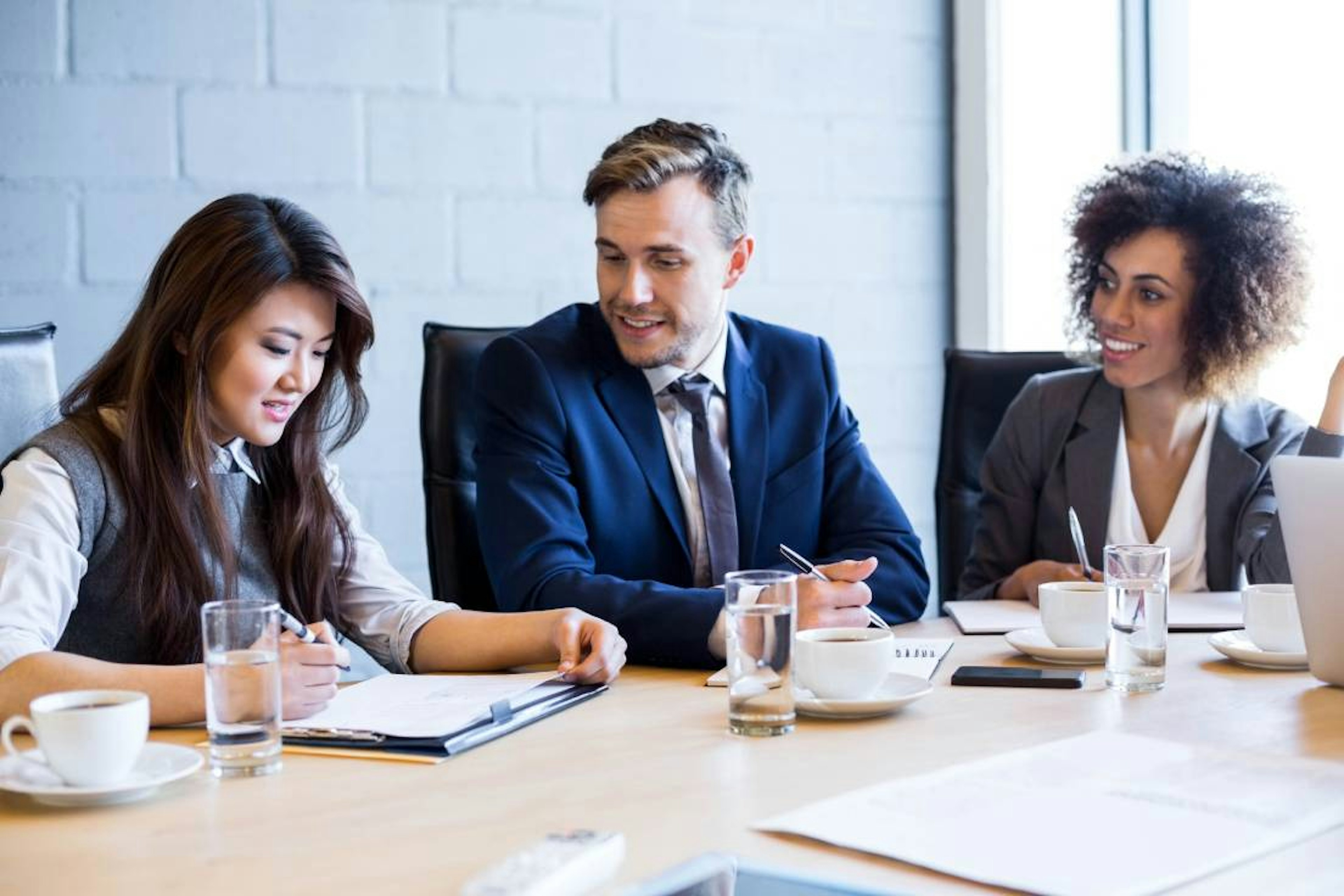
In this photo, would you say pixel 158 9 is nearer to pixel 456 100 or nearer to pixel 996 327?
pixel 456 100

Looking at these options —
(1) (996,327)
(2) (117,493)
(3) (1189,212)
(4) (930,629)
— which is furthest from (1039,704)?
(1) (996,327)

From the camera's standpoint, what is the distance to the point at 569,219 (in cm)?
281

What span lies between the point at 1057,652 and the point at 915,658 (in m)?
0.14

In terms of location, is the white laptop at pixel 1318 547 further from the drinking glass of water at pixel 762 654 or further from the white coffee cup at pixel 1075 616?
the drinking glass of water at pixel 762 654

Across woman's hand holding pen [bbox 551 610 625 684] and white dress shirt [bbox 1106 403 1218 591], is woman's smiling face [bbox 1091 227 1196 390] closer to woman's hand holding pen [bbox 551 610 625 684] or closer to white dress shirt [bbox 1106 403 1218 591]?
white dress shirt [bbox 1106 403 1218 591]

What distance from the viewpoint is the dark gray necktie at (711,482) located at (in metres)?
2.12

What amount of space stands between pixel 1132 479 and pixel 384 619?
4.05ft

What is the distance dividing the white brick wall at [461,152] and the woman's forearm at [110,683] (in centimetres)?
118

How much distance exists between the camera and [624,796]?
43.5 inches

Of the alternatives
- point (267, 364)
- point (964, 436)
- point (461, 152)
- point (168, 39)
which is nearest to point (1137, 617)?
point (267, 364)

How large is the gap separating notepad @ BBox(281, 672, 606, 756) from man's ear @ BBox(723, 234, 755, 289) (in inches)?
37.5

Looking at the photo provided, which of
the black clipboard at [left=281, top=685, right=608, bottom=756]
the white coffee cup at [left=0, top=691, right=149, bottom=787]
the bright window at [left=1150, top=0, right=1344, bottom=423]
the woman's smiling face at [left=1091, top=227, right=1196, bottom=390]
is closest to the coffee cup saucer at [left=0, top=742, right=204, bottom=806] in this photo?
the white coffee cup at [left=0, top=691, right=149, bottom=787]

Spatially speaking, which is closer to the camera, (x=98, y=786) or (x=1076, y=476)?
(x=98, y=786)

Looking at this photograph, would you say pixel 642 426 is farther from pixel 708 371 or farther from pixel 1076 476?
pixel 1076 476
